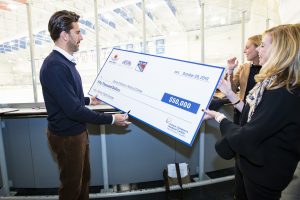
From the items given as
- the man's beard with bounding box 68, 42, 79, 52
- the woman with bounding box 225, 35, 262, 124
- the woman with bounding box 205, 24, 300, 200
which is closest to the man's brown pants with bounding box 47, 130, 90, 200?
the man's beard with bounding box 68, 42, 79, 52

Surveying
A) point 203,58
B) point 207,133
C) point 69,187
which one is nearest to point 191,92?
point 69,187

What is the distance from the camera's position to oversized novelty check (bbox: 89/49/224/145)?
5.02 feet

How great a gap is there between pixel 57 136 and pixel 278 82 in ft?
4.97

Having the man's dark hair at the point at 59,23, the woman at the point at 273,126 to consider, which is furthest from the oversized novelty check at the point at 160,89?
the man's dark hair at the point at 59,23

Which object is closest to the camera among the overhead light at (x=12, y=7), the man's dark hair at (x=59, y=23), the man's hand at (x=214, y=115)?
the man's hand at (x=214, y=115)

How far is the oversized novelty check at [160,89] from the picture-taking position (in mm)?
1531

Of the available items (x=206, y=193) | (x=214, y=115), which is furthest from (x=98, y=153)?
(x=214, y=115)

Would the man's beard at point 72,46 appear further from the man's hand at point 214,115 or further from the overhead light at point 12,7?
the overhead light at point 12,7

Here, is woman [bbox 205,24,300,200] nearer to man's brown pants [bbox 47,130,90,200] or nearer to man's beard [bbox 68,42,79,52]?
man's brown pants [bbox 47,130,90,200]

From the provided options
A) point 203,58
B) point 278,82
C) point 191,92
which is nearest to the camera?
point 278,82

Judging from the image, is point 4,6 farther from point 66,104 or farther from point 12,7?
point 66,104

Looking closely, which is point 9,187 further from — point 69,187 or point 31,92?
point 69,187

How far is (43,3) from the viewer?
2771 millimetres

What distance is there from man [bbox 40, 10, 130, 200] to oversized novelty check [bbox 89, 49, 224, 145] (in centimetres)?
28
